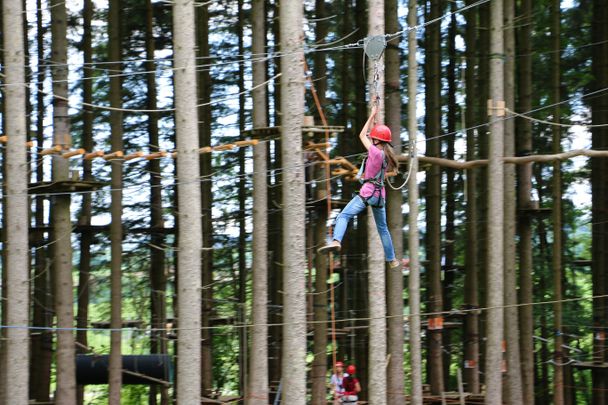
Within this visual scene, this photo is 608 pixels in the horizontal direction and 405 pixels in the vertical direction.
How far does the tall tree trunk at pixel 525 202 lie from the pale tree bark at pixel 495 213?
1728 mm

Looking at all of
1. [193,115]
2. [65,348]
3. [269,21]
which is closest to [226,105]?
[269,21]

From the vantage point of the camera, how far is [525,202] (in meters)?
16.0

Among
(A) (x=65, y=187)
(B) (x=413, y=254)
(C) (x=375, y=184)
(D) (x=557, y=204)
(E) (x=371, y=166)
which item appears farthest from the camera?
(D) (x=557, y=204)

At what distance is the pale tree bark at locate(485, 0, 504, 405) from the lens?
14.0 m

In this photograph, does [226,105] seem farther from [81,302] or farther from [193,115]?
[193,115]

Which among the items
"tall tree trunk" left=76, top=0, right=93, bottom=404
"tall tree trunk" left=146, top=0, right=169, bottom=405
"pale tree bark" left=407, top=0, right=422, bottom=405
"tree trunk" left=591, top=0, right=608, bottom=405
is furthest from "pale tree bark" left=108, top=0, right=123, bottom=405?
"tree trunk" left=591, top=0, right=608, bottom=405

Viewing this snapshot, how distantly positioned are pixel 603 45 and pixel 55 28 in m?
8.94

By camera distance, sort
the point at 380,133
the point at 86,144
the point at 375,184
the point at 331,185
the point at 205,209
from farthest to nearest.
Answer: the point at 331,185 → the point at 205,209 → the point at 86,144 → the point at 375,184 → the point at 380,133

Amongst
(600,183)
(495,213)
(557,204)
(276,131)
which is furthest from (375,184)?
(600,183)

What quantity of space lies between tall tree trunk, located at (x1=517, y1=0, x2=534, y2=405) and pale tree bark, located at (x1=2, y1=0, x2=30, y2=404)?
810 centimetres

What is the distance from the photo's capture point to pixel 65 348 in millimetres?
13500

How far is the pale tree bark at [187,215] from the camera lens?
10656mm

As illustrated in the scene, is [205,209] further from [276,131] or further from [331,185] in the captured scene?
[276,131]

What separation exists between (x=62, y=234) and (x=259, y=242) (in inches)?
108
